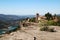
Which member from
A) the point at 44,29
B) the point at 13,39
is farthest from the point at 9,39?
the point at 44,29

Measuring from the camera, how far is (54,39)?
15.3 metres

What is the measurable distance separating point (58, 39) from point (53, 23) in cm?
1515

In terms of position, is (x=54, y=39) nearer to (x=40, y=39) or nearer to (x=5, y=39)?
(x=40, y=39)

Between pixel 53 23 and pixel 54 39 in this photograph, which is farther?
pixel 53 23

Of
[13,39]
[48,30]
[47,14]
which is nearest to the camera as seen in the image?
[13,39]

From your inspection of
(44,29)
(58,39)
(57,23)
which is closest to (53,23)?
(57,23)

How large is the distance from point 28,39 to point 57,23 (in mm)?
A: 15724

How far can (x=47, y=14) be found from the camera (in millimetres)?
40844

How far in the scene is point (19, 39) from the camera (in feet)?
48.6

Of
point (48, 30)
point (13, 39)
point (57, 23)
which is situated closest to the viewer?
point (13, 39)

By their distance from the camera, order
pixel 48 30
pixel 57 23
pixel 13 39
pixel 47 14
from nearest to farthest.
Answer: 1. pixel 13 39
2. pixel 48 30
3. pixel 57 23
4. pixel 47 14

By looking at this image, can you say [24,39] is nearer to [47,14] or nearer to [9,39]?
[9,39]

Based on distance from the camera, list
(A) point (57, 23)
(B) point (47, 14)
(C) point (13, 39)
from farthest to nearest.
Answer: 1. (B) point (47, 14)
2. (A) point (57, 23)
3. (C) point (13, 39)

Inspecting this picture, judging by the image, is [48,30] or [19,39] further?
[48,30]
